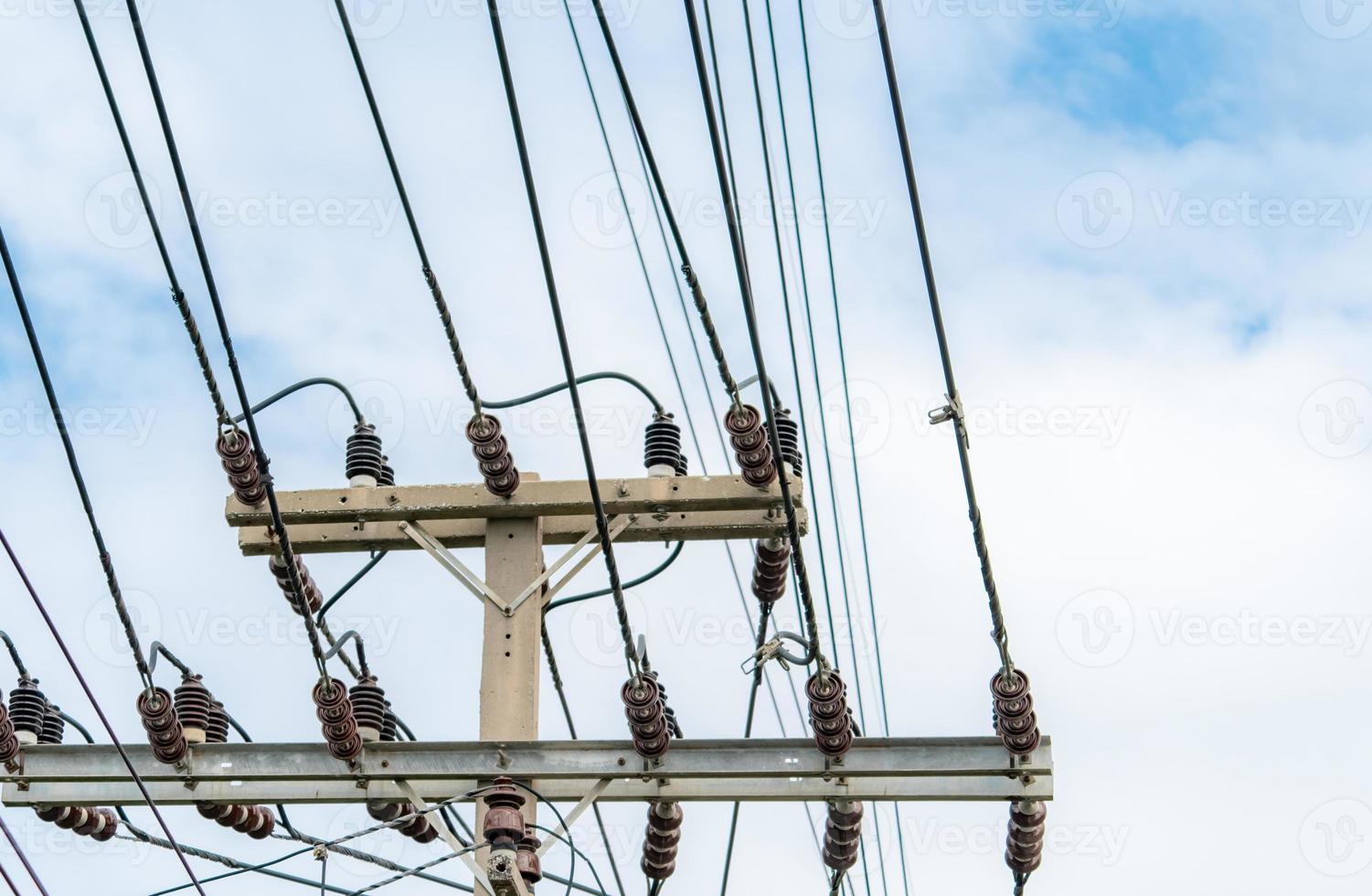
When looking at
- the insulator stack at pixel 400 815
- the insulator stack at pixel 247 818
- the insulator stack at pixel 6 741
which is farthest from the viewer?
the insulator stack at pixel 247 818

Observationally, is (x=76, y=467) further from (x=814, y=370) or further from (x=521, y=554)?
(x=814, y=370)

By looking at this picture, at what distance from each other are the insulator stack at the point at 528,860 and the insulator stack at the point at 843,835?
5.30 feet

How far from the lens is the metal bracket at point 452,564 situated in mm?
9562

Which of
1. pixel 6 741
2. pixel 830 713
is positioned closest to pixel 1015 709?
pixel 830 713

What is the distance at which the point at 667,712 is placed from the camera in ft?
31.9

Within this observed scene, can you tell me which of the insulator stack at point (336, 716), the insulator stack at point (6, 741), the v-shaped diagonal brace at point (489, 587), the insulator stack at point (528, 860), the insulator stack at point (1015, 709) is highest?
the v-shaped diagonal brace at point (489, 587)

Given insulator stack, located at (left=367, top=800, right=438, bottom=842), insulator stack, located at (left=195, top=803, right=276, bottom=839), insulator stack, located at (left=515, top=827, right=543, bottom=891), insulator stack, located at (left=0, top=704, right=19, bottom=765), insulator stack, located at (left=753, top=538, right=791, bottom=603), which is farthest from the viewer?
insulator stack, located at (left=753, top=538, right=791, bottom=603)

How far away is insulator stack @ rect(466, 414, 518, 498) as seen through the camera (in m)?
9.43

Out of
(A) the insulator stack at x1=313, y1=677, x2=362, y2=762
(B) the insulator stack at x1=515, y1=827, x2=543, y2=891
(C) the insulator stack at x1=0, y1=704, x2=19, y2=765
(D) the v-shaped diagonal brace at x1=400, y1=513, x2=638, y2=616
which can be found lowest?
(B) the insulator stack at x1=515, y1=827, x2=543, y2=891

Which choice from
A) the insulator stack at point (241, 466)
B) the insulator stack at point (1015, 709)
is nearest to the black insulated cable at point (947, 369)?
the insulator stack at point (1015, 709)

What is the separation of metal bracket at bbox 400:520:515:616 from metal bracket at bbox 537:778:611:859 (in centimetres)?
97

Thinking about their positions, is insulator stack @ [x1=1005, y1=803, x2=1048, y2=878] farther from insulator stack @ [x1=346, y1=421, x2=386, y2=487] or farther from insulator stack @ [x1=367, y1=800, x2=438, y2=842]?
insulator stack @ [x1=346, y1=421, x2=386, y2=487]

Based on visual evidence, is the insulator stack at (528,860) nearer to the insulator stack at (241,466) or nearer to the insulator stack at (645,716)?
the insulator stack at (645,716)

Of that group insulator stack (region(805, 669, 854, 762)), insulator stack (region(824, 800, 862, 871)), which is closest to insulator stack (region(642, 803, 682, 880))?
insulator stack (region(824, 800, 862, 871))
